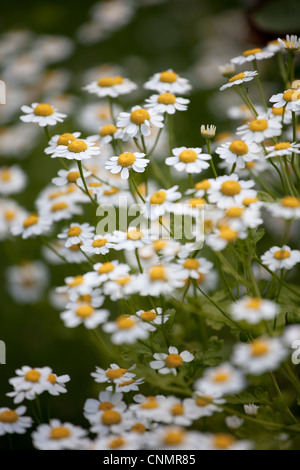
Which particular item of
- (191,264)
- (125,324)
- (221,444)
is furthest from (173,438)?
(191,264)

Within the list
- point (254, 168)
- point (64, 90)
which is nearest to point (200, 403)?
point (254, 168)

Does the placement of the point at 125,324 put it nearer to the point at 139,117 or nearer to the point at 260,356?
the point at 260,356

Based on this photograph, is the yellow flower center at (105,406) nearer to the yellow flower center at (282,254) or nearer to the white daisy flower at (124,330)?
the white daisy flower at (124,330)

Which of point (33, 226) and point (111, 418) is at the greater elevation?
point (33, 226)

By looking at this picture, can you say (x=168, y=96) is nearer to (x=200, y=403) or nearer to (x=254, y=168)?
(x=254, y=168)

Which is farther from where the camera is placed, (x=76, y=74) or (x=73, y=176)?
(x=76, y=74)

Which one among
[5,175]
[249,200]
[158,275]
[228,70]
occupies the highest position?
[5,175]
